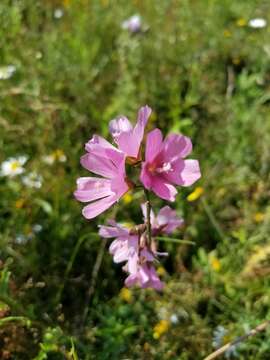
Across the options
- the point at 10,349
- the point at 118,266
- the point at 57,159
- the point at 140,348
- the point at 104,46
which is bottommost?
the point at 140,348

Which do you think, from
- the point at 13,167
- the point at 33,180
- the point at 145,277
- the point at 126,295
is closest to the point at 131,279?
the point at 145,277

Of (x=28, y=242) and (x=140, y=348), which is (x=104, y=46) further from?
(x=140, y=348)

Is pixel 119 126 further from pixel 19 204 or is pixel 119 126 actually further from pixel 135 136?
pixel 19 204

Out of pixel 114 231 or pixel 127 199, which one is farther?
pixel 127 199

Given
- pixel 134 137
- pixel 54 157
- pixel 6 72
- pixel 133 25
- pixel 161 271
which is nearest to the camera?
pixel 134 137

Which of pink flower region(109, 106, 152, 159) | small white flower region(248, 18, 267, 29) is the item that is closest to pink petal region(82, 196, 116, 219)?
pink flower region(109, 106, 152, 159)

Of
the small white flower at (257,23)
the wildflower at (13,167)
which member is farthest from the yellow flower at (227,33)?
the wildflower at (13,167)

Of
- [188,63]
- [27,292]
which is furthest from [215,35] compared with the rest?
[27,292]
